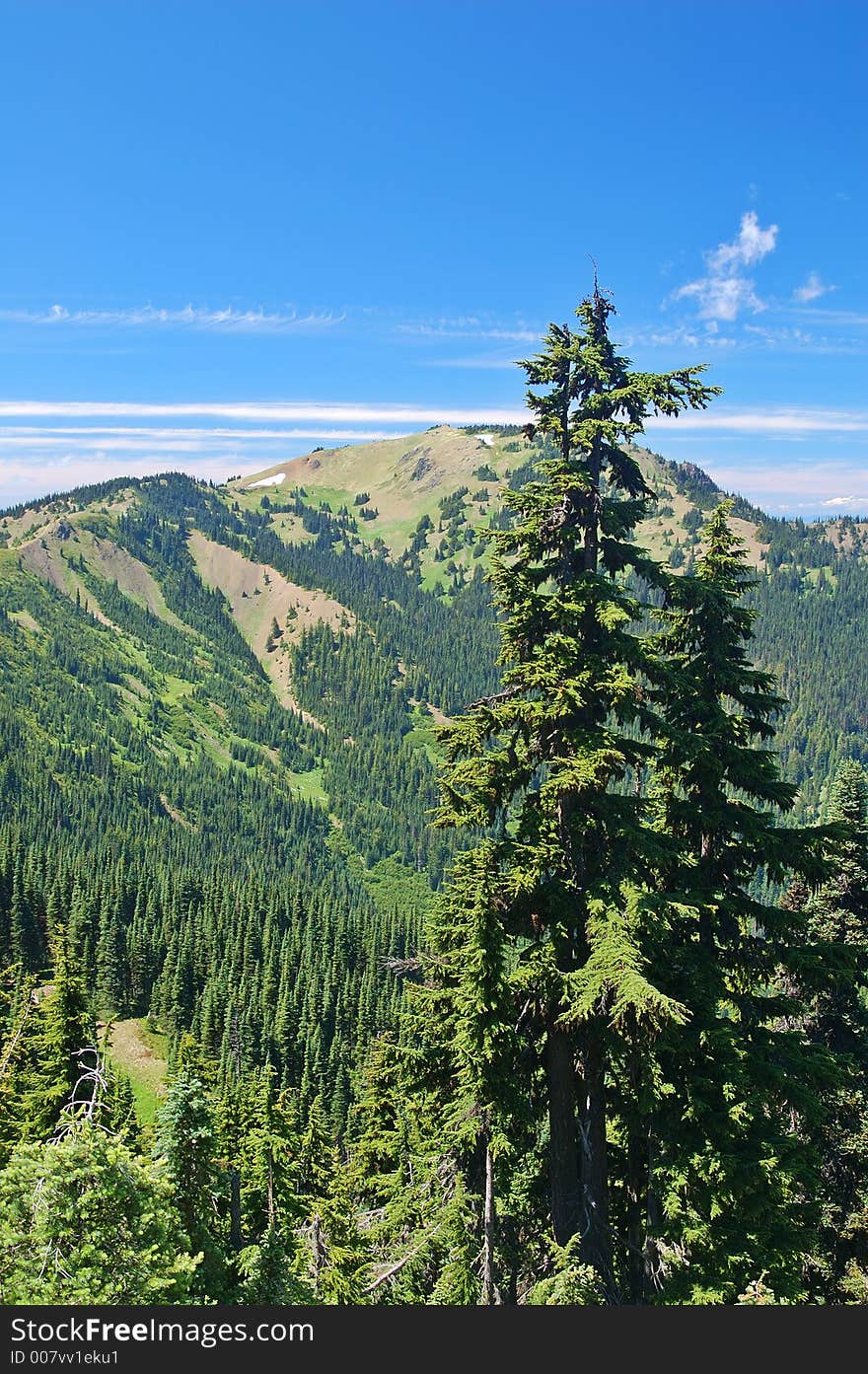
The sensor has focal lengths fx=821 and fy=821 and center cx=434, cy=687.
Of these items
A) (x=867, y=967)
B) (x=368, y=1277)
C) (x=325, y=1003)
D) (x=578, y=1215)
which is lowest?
(x=325, y=1003)

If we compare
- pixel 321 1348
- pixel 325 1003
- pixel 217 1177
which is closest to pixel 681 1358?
pixel 321 1348

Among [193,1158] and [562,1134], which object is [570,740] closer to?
[562,1134]

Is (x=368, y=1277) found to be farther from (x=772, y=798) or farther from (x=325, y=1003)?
(x=325, y=1003)

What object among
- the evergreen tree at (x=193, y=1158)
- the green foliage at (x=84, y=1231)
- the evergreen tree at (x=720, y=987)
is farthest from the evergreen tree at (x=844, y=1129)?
the green foliage at (x=84, y=1231)

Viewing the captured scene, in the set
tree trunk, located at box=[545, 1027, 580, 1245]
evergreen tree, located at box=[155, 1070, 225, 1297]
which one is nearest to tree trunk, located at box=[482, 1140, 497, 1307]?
tree trunk, located at box=[545, 1027, 580, 1245]

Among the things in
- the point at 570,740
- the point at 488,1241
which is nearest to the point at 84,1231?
the point at 488,1241

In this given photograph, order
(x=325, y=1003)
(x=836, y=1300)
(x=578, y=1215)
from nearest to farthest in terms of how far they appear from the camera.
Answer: (x=578, y=1215)
(x=836, y=1300)
(x=325, y=1003)

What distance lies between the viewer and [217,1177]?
56.6ft

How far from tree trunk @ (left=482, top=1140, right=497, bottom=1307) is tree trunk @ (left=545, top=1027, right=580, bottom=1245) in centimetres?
134

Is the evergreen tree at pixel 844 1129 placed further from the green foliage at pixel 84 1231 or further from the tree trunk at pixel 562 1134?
the green foliage at pixel 84 1231

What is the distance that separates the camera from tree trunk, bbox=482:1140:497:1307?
52.3 feet

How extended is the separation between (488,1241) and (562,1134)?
2.42m

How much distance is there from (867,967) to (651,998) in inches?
380

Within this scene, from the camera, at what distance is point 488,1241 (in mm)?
16125
